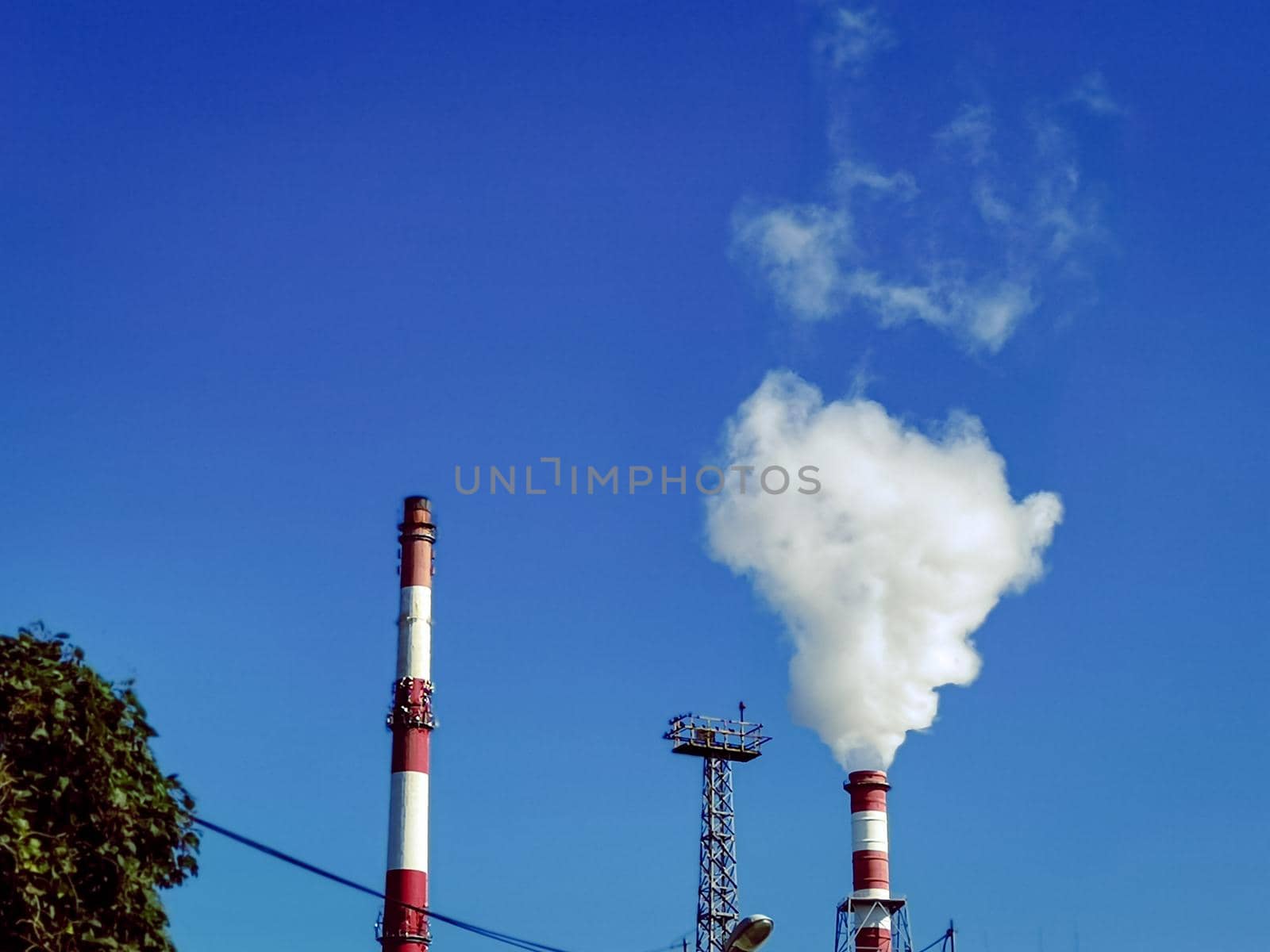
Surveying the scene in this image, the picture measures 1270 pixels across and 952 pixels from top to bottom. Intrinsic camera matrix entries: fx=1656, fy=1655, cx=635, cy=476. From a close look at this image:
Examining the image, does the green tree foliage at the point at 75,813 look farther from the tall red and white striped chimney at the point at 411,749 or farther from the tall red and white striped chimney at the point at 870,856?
the tall red and white striped chimney at the point at 870,856

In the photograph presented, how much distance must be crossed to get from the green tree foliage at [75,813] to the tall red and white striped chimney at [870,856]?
43.4 metres

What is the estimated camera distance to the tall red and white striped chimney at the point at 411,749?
51.9 metres

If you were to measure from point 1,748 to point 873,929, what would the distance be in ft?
149

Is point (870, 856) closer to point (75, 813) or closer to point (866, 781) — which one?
point (866, 781)

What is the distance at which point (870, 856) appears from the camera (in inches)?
2363

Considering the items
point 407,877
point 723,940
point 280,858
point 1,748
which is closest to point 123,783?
point 1,748

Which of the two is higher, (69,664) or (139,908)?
(69,664)

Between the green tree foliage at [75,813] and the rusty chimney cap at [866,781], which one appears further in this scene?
the rusty chimney cap at [866,781]

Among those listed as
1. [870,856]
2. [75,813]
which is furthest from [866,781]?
[75,813]

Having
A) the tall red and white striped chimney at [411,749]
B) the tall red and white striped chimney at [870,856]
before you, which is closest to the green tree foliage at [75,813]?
the tall red and white striped chimney at [411,749]

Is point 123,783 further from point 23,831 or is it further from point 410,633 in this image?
point 410,633

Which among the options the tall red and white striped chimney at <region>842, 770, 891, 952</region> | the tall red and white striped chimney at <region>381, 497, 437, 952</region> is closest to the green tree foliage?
the tall red and white striped chimney at <region>381, 497, 437, 952</region>

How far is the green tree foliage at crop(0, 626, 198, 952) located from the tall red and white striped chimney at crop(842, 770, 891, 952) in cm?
4338

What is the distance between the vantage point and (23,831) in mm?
17453
